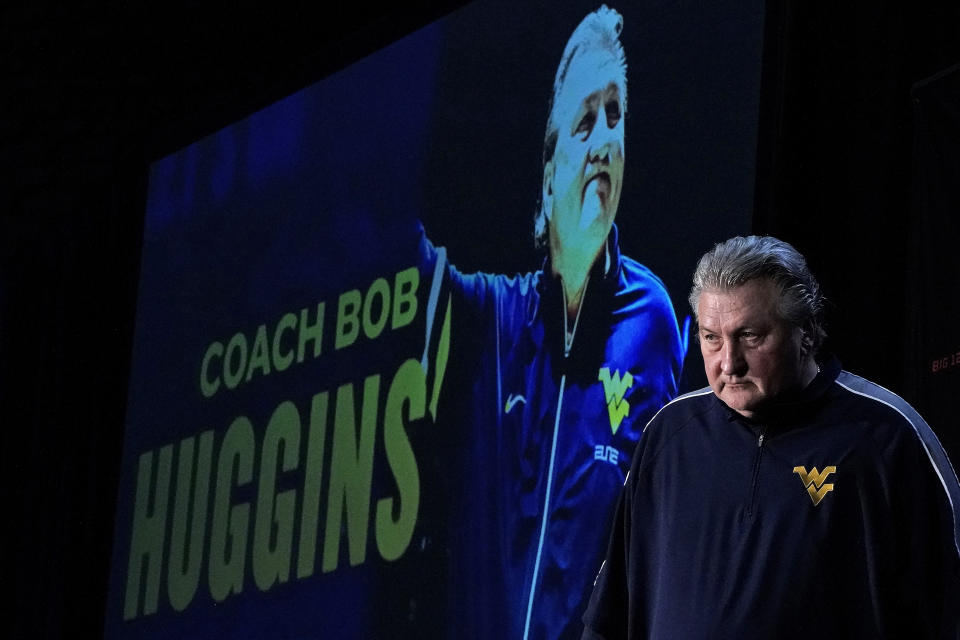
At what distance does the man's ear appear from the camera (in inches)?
129

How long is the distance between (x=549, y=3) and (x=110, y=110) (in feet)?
6.87

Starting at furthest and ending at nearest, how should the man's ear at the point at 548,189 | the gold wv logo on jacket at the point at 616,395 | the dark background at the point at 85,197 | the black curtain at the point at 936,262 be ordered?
1. the dark background at the point at 85,197
2. the man's ear at the point at 548,189
3. the gold wv logo on jacket at the point at 616,395
4. the black curtain at the point at 936,262

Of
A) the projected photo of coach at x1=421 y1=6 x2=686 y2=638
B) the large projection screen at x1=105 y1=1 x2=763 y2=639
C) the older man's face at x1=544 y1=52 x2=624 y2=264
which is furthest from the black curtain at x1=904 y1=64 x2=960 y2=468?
the older man's face at x1=544 y1=52 x2=624 y2=264

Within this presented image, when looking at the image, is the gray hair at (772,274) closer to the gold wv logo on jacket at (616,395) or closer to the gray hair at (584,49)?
the gold wv logo on jacket at (616,395)

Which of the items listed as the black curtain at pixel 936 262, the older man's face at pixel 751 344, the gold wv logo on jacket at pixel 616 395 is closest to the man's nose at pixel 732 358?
the older man's face at pixel 751 344

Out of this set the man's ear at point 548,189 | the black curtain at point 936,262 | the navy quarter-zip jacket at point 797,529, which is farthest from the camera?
the man's ear at point 548,189

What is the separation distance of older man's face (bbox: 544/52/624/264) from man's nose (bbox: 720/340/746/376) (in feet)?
4.20

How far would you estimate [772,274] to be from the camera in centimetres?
186

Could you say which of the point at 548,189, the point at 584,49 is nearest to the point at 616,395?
the point at 548,189

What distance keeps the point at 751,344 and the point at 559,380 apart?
1.30 meters

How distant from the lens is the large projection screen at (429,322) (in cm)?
301

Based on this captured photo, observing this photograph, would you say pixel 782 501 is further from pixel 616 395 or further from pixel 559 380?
pixel 559 380

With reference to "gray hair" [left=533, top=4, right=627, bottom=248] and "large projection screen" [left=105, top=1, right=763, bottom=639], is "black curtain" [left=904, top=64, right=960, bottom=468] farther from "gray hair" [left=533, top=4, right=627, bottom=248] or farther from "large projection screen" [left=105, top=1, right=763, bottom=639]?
"gray hair" [left=533, top=4, right=627, bottom=248]

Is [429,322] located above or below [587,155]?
below
